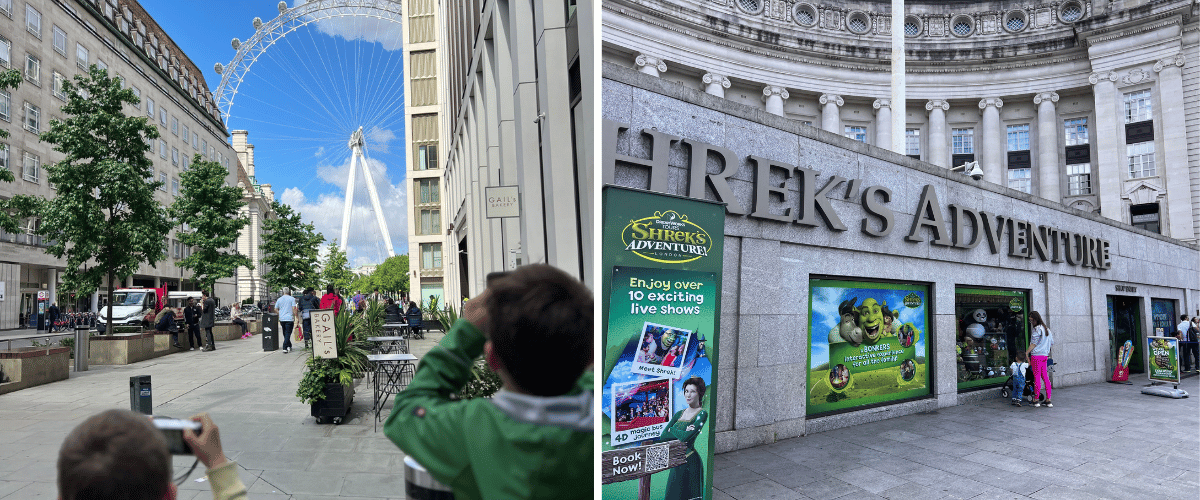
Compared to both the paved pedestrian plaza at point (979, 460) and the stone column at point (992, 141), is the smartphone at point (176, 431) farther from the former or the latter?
the stone column at point (992, 141)

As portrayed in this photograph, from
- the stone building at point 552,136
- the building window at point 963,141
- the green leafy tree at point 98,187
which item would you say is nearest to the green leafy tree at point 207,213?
the green leafy tree at point 98,187

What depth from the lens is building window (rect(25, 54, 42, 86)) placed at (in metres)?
26.0

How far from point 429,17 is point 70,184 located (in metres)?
35.9

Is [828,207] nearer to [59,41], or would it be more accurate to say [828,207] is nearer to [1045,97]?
[59,41]

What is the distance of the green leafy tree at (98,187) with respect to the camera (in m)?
13.9

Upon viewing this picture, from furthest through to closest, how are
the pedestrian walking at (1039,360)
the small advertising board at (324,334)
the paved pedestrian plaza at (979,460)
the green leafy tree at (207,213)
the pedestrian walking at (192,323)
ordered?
the green leafy tree at (207,213), the pedestrian walking at (192,323), the pedestrian walking at (1039,360), the small advertising board at (324,334), the paved pedestrian plaza at (979,460)

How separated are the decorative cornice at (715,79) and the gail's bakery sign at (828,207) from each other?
3030 centimetres

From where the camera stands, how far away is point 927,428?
8.86m

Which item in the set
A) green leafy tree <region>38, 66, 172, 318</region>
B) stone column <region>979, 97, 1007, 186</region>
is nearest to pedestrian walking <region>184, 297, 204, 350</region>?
green leafy tree <region>38, 66, 172, 318</region>

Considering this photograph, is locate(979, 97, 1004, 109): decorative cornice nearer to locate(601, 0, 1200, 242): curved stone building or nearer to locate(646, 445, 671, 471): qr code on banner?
locate(601, 0, 1200, 242): curved stone building

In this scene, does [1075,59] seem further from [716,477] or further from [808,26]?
[716,477]

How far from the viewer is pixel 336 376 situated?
8.37m

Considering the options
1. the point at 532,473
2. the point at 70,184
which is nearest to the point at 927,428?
the point at 532,473

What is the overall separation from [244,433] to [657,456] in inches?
209
